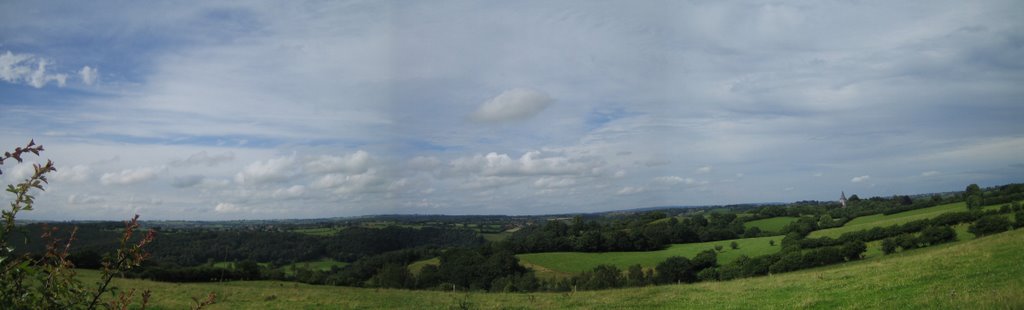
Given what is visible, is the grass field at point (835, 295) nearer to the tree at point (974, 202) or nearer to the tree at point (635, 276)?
the tree at point (635, 276)

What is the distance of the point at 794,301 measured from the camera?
58.5 ft

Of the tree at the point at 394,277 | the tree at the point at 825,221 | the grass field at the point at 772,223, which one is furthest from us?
the grass field at the point at 772,223

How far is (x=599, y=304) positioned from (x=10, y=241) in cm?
2141

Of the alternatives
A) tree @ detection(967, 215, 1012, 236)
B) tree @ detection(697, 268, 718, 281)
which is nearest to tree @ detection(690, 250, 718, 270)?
tree @ detection(697, 268, 718, 281)

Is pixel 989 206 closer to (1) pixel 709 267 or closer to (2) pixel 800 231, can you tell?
(2) pixel 800 231

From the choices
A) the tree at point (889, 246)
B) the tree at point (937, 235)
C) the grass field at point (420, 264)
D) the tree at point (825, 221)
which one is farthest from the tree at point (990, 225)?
the grass field at point (420, 264)

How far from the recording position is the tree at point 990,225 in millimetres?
58728

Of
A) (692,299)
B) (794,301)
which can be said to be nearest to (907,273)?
(794,301)

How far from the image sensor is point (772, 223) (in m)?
119

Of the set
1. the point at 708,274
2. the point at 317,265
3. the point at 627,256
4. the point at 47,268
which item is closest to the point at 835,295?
the point at 47,268

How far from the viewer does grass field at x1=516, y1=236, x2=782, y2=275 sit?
85.4 m

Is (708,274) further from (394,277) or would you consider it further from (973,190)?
(973,190)

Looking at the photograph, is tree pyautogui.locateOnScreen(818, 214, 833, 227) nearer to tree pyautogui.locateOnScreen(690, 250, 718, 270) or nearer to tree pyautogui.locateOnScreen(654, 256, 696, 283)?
tree pyautogui.locateOnScreen(690, 250, 718, 270)

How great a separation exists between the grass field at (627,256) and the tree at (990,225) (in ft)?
79.4
